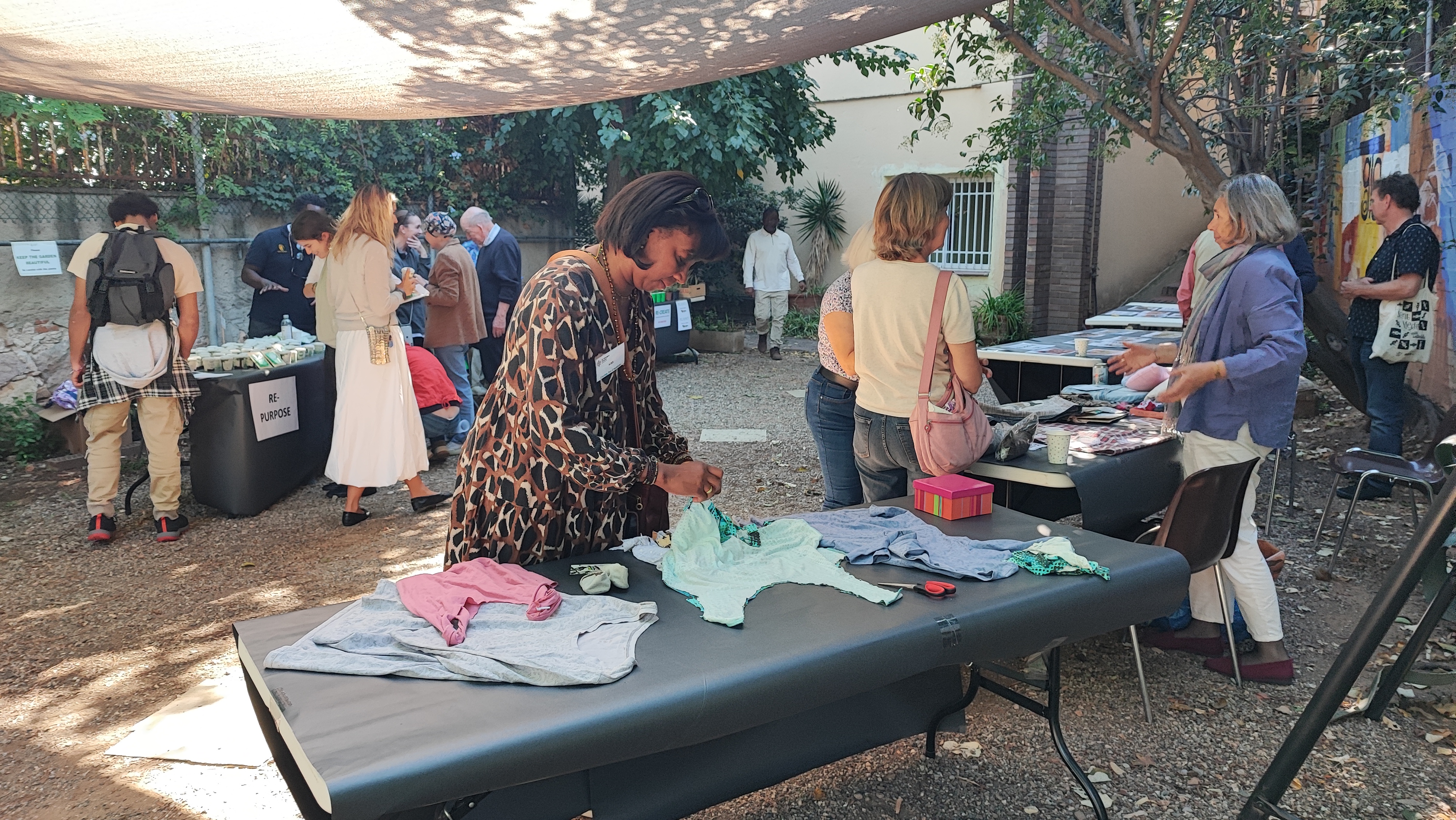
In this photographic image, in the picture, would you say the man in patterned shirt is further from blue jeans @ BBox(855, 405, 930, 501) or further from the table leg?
the table leg

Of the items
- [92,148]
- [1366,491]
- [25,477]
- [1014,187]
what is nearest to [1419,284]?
[1366,491]

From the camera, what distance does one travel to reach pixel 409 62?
133 inches

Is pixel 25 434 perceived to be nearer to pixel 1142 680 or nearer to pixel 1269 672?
pixel 1142 680

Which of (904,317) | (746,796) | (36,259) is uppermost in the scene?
(36,259)

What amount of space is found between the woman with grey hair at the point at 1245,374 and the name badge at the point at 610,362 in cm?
206

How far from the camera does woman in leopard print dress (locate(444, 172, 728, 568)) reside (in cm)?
239

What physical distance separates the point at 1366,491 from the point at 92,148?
9.90 m

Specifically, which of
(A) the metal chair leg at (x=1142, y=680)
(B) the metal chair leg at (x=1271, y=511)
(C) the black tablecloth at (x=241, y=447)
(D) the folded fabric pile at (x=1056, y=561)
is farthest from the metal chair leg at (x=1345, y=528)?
(C) the black tablecloth at (x=241, y=447)

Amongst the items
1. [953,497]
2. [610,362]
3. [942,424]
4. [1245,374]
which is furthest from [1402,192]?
[610,362]

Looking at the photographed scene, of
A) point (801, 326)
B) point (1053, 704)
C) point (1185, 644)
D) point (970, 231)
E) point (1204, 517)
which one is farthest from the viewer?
point (801, 326)

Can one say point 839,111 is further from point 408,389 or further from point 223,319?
point 408,389

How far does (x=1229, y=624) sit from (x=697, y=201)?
2.62 metres

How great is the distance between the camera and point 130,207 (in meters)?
5.42

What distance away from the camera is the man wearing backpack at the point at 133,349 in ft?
17.4
